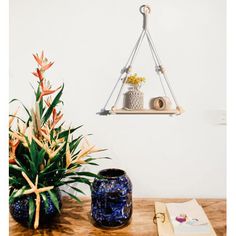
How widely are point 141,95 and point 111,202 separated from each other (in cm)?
51

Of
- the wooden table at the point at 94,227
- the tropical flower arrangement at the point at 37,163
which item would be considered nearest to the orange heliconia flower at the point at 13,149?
the tropical flower arrangement at the point at 37,163

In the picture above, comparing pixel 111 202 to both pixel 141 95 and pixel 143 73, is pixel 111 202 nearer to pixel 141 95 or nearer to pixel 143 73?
pixel 141 95

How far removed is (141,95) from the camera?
4.15ft

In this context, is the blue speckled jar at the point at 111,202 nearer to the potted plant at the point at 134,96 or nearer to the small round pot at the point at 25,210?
the small round pot at the point at 25,210

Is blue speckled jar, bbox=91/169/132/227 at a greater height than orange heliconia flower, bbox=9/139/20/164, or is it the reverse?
orange heliconia flower, bbox=9/139/20/164

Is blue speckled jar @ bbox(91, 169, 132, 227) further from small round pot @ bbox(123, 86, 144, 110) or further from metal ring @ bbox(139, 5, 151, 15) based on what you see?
metal ring @ bbox(139, 5, 151, 15)

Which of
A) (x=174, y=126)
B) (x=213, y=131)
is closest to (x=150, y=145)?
(x=174, y=126)

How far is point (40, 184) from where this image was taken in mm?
957

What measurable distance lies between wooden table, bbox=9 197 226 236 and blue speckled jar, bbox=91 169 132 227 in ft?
0.12

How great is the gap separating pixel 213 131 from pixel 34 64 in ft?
3.09

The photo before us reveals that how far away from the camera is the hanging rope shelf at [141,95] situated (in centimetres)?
126

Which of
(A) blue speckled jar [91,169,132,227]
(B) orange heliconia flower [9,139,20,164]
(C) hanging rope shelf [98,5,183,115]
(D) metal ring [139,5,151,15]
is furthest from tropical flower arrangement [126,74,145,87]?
(B) orange heliconia flower [9,139,20,164]

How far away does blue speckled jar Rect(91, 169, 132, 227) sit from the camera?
1.00m

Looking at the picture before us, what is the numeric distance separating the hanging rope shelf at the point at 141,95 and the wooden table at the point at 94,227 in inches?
16.9
